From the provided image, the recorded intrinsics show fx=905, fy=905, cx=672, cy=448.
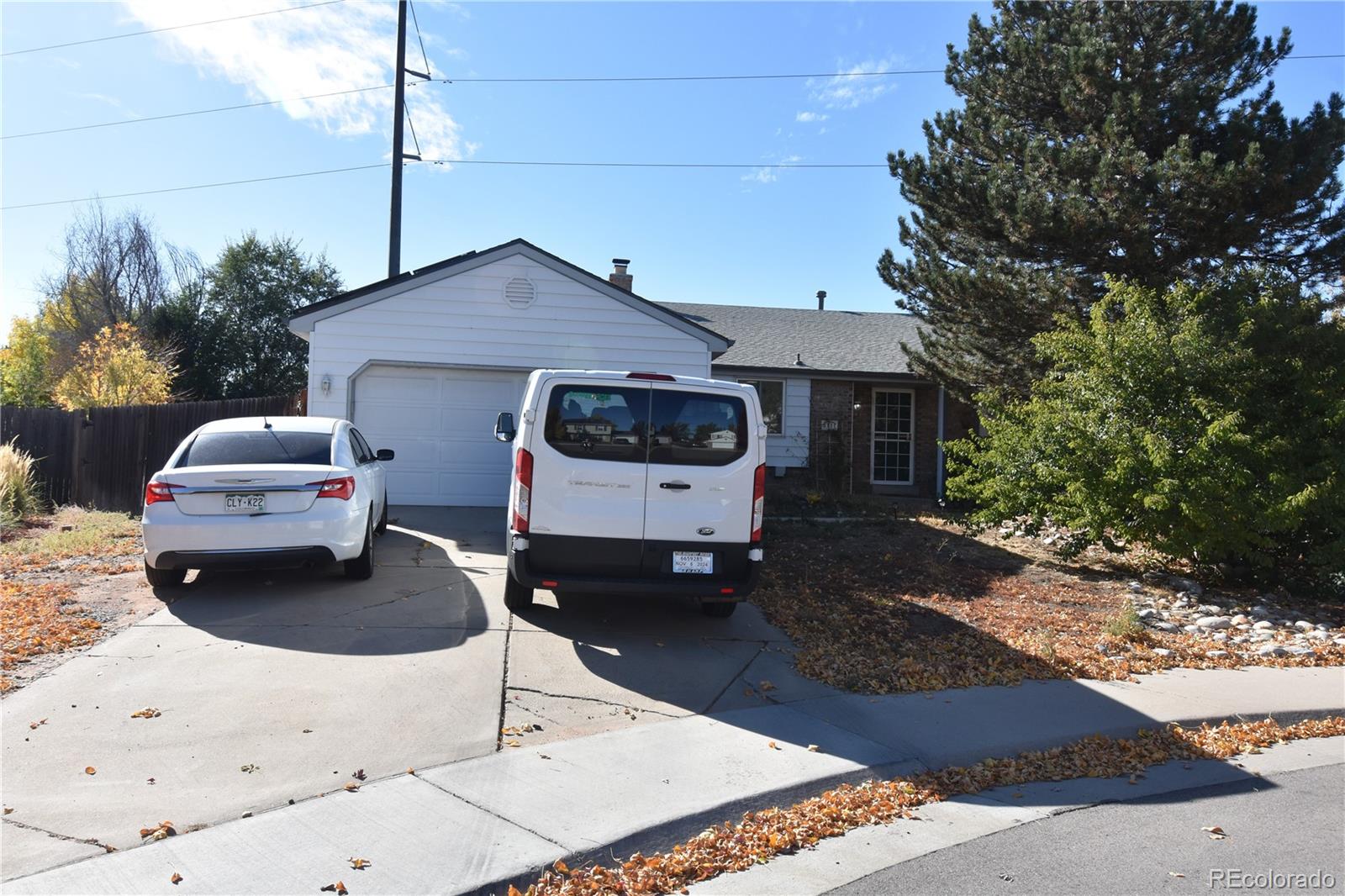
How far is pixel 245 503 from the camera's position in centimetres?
734

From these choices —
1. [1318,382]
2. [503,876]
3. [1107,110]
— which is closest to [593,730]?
[503,876]

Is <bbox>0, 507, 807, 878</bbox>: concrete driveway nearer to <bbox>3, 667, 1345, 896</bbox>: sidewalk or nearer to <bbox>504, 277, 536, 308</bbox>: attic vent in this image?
<bbox>3, 667, 1345, 896</bbox>: sidewalk

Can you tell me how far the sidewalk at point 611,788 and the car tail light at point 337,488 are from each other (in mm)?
3745

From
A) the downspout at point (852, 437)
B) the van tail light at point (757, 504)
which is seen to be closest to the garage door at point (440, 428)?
the van tail light at point (757, 504)

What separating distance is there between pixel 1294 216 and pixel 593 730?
39.1 feet

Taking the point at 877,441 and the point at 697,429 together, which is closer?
the point at 697,429

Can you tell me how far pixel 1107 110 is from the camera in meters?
12.4

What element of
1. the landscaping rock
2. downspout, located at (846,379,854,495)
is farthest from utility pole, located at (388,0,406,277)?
the landscaping rock

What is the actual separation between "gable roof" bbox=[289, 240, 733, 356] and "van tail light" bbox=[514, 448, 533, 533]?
6.89m

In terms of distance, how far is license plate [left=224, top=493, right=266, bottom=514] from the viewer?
288 inches

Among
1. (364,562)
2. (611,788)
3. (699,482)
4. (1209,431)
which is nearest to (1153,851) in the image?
A: (611,788)

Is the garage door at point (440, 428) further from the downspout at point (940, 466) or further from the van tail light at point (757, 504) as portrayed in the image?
the downspout at point (940, 466)

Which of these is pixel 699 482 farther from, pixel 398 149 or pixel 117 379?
pixel 117 379

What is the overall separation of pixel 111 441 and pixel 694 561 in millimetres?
12529
